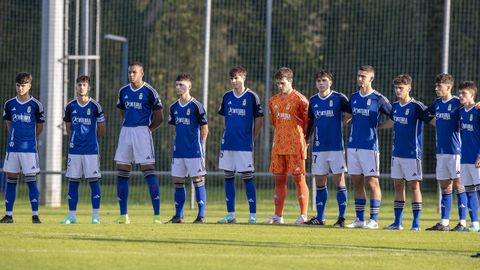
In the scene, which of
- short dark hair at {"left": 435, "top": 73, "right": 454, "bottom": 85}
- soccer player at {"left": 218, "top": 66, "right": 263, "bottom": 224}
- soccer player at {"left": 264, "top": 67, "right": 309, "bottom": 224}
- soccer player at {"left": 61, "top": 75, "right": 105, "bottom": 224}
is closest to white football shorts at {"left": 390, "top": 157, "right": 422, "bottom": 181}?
short dark hair at {"left": 435, "top": 73, "right": 454, "bottom": 85}

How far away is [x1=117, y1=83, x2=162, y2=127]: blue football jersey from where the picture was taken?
16062mm

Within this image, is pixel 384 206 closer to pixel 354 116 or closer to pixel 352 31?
pixel 352 31

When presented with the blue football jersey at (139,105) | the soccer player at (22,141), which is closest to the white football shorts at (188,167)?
the blue football jersey at (139,105)

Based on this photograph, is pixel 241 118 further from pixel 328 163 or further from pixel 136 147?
pixel 136 147

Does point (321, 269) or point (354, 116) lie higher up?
point (354, 116)

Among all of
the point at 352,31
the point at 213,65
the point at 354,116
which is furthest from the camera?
the point at 213,65

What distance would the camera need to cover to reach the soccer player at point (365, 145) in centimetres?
1540

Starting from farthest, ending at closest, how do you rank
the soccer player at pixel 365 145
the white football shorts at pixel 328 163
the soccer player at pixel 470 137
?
the white football shorts at pixel 328 163 → the soccer player at pixel 365 145 → the soccer player at pixel 470 137

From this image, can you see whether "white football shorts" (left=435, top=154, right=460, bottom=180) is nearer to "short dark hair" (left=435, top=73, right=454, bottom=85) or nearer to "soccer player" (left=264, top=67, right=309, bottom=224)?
"short dark hair" (left=435, top=73, right=454, bottom=85)

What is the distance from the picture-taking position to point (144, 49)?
3095cm

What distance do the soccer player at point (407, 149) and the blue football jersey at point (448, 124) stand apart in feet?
0.55

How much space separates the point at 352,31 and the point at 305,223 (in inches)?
513

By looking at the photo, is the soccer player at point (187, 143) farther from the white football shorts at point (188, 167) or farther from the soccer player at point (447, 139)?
the soccer player at point (447, 139)

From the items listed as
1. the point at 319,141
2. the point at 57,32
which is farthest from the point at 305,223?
the point at 57,32
